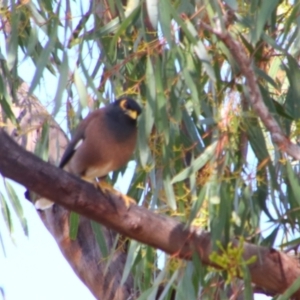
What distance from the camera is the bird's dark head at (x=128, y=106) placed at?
3.04 meters

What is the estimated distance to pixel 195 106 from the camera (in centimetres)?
246

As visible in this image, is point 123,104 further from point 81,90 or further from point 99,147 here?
point 81,90

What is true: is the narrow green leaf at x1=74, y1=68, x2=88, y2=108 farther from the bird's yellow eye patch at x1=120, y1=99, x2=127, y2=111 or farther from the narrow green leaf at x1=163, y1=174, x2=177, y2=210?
the bird's yellow eye patch at x1=120, y1=99, x2=127, y2=111

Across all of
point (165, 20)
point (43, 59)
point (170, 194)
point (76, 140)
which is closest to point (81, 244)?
point (76, 140)

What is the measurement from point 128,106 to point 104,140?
0.16m

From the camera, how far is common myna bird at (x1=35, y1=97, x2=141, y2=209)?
3.02 metres

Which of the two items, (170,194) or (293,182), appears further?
(170,194)

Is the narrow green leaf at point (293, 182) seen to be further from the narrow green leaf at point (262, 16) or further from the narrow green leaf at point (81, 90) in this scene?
the narrow green leaf at point (81, 90)

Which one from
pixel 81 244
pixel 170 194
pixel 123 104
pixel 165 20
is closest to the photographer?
pixel 165 20

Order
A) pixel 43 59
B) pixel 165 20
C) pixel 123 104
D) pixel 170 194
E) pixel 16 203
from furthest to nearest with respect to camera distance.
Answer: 1. pixel 16 203
2. pixel 123 104
3. pixel 170 194
4. pixel 43 59
5. pixel 165 20

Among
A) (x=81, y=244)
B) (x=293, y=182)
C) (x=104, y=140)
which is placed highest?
(x=104, y=140)

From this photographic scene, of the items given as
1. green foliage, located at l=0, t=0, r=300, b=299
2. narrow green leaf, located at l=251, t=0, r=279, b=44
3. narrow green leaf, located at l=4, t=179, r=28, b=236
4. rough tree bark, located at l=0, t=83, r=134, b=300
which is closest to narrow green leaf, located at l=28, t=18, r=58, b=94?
green foliage, located at l=0, t=0, r=300, b=299

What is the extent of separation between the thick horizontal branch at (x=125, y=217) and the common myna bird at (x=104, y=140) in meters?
0.55

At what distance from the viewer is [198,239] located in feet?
8.16
